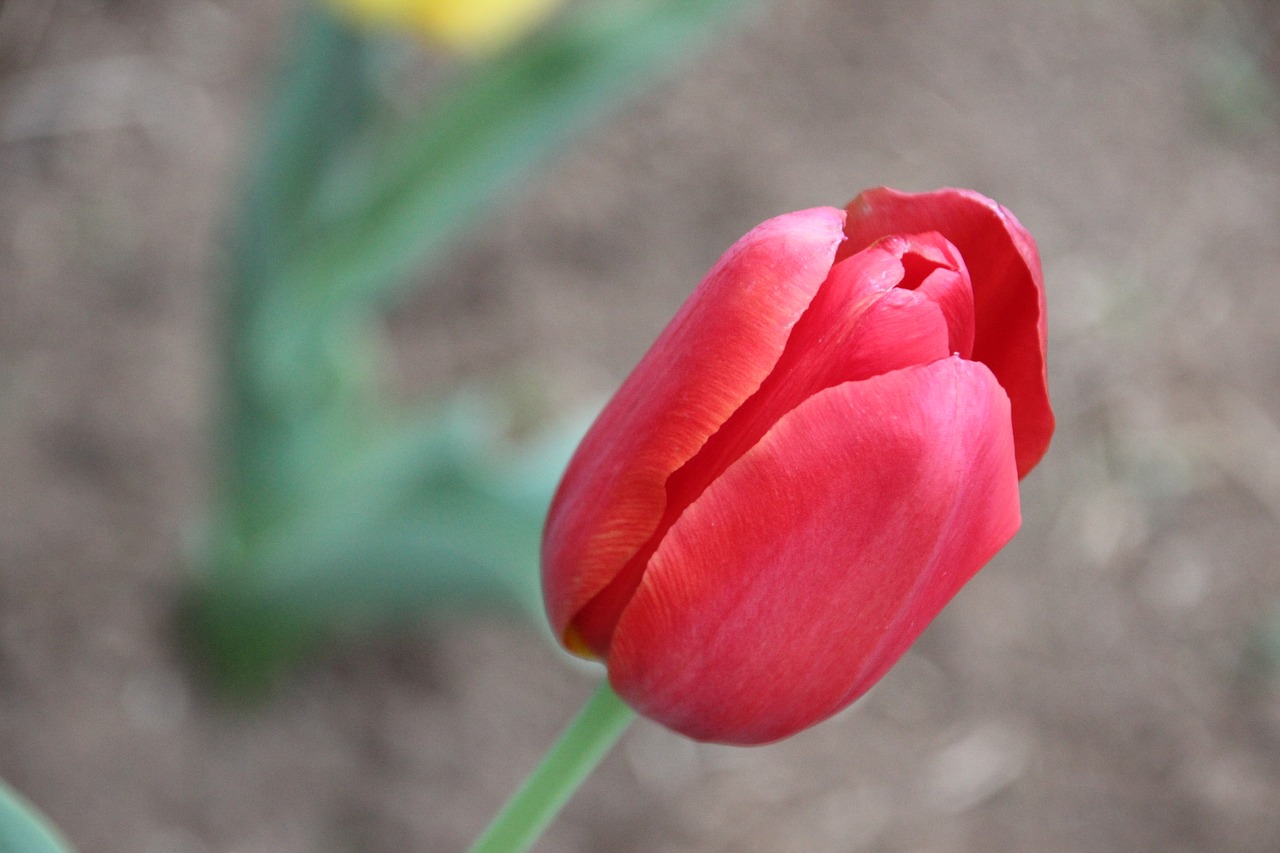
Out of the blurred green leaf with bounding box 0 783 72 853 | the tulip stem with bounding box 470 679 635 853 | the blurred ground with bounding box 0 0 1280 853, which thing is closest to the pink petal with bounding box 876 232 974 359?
the tulip stem with bounding box 470 679 635 853

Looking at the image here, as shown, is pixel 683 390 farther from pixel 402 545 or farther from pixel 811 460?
pixel 402 545

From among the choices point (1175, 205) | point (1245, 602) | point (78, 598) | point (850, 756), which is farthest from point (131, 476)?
point (1175, 205)

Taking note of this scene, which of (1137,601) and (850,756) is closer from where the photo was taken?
(850,756)

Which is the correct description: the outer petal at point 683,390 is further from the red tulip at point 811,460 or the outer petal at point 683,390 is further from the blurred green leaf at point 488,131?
the blurred green leaf at point 488,131

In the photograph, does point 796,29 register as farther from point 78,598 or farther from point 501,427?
point 78,598

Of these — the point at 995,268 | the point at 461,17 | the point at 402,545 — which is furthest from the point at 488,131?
the point at 995,268

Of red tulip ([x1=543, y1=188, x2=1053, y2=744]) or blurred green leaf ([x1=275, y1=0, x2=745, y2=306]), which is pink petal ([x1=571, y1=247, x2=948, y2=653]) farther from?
blurred green leaf ([x1=275, y1=0, x2=745, y2=306])
